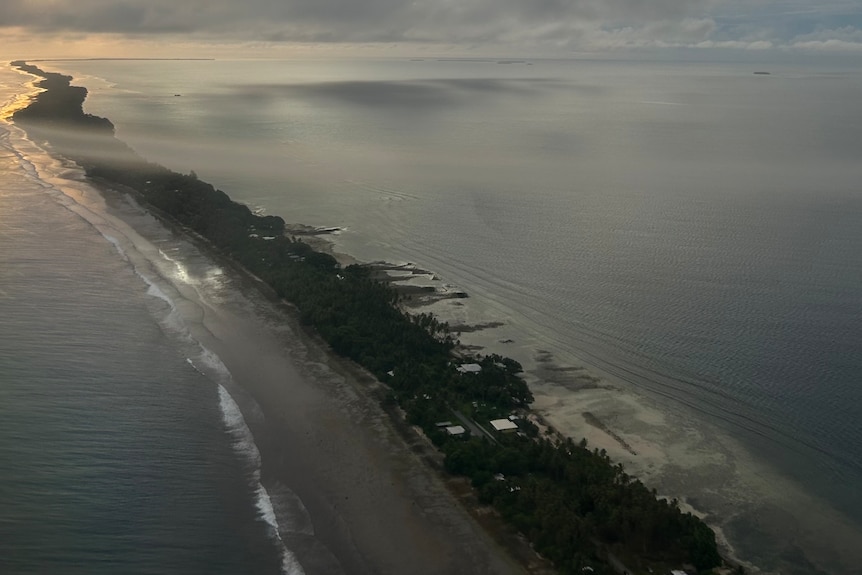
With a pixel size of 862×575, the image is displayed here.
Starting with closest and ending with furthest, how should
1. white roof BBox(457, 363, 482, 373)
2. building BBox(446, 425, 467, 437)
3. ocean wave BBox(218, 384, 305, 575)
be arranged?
ocean wave BBox(218, 384, 305, 575)
building BBox(446, 425, 467, 437)
white roof BBox(457, 363, 482, 373)

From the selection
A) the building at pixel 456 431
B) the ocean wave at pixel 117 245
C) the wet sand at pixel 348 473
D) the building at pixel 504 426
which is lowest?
the wet sand at pixel 348 473

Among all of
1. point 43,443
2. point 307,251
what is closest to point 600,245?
point 307,251

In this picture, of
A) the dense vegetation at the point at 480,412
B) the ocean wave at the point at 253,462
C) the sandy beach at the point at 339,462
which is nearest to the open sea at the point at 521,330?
the ocean wave at the point at 253,462

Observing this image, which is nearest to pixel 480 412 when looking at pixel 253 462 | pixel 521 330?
pixel 253 462

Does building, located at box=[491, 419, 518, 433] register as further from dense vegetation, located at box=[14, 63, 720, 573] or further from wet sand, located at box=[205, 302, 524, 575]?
wet sand, located at box=[205, 302, 524, 575]

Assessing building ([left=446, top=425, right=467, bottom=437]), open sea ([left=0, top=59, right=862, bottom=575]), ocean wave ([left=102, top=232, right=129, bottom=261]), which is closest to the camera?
open sea ([left=0, top=59, right=862, bottom=575])

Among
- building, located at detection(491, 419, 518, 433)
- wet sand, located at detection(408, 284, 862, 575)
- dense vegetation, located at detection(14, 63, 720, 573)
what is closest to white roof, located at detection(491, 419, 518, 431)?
building, located at detection(491, 419, 518, 433)

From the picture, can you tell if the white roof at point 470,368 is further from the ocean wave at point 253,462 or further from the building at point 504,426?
the ocean wave at point 253,462

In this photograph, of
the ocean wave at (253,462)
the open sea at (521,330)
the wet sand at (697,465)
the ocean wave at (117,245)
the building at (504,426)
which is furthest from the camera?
the ocean wave at (117,245)
